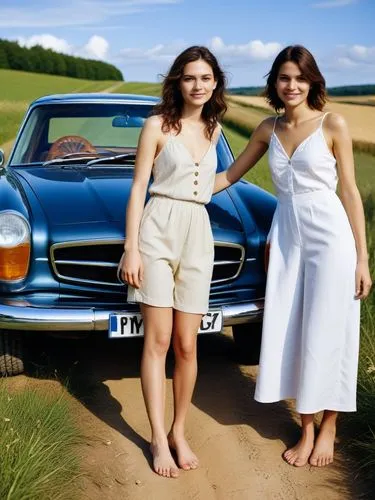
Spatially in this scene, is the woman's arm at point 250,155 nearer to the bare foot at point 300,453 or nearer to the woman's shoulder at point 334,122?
the woman's shoulder at point 334,122

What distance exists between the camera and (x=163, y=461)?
11.6ft

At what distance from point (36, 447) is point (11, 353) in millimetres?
1204

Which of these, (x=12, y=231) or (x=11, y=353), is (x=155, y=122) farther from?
(x=11, y=353)

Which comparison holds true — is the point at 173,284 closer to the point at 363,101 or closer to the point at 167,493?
the point at 167,493

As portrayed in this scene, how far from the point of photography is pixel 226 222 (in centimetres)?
432

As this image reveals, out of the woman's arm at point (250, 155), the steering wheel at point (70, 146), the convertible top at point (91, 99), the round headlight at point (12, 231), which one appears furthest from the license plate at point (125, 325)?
the convertible top at point (91, 99)

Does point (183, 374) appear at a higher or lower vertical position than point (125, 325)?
lower

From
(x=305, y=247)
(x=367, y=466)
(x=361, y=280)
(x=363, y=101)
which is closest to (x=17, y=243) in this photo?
(x=305, y=247)

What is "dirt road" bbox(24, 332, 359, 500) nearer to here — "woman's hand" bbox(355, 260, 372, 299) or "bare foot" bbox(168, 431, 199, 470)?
"bare foot" bbox(168, 431, 199, 470)

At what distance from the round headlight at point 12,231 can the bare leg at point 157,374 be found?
2.75ft

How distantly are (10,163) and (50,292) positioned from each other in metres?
1.67

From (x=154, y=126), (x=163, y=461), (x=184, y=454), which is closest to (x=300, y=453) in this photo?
(x=184, y=454)

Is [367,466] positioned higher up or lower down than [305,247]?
lower down

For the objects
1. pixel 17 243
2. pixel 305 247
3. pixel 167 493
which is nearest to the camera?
pixel 167 493
